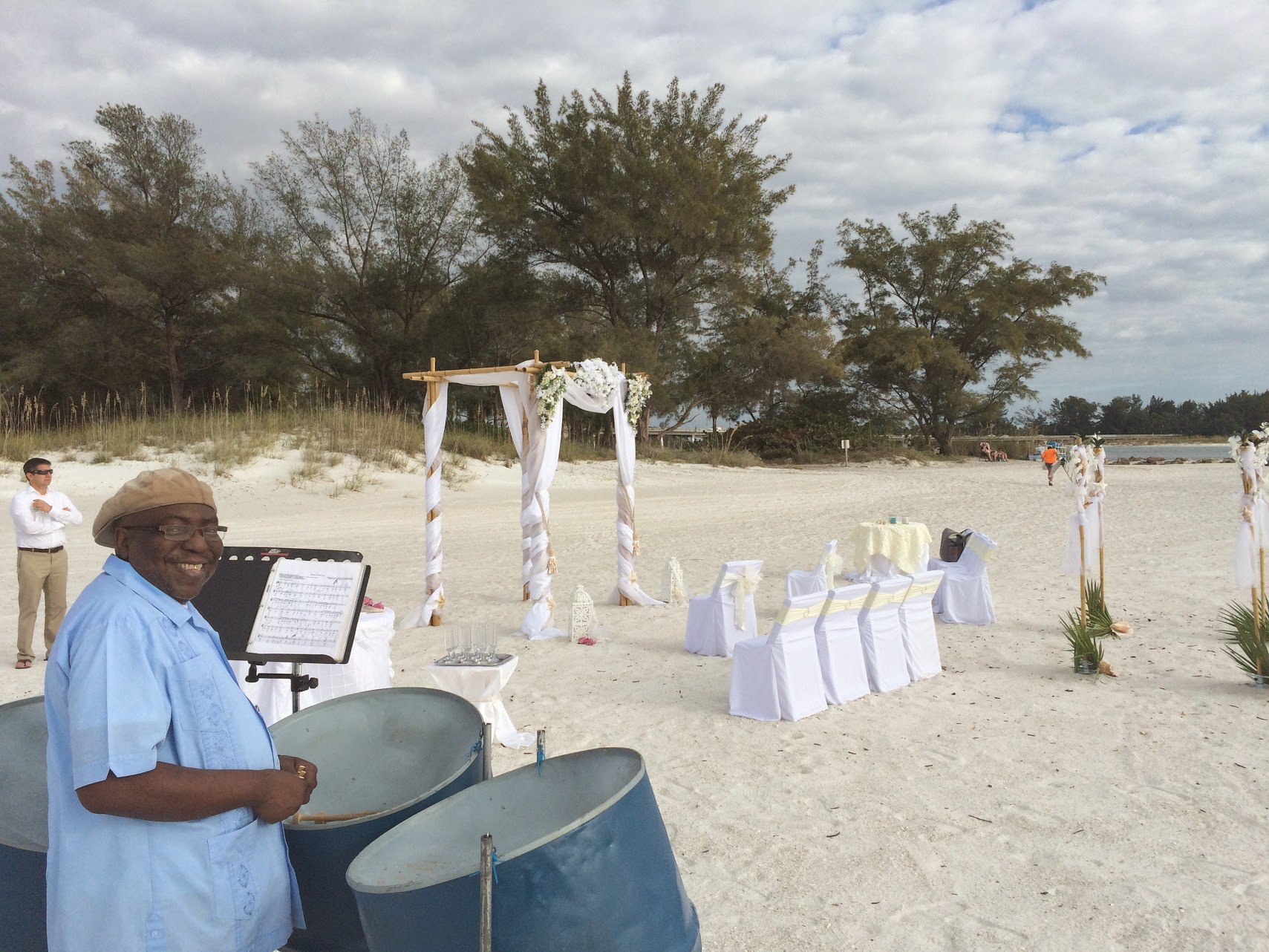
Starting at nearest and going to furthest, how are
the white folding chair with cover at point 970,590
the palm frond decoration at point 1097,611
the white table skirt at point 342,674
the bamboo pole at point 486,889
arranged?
the bamboo pole at point 486,889, the white table skirt at point 342,674, the palm frond decoration at point 1097,611, the white folding chair with cover at point 970,590

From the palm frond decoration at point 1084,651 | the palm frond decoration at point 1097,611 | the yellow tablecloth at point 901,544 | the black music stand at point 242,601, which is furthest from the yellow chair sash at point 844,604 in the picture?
the black music stand at point 242,601

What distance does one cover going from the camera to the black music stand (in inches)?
121

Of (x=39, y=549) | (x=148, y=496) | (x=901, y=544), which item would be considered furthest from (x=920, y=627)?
(x=39, y=549)

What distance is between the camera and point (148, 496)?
6.23 ft

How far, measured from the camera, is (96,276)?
75.8 feet

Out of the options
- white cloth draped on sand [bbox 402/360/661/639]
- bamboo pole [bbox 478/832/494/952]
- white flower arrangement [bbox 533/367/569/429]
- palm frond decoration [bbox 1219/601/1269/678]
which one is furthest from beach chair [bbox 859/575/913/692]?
bamboo pole [bbox 478/832/494/952]

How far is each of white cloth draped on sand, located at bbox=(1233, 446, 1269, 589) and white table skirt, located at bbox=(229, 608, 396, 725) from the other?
5.99m

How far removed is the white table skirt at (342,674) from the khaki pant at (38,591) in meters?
2.89

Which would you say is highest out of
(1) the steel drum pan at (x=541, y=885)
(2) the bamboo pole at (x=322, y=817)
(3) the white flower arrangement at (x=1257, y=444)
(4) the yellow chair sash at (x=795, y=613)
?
(3) the white flower arrangement at (x=1257, y=444)

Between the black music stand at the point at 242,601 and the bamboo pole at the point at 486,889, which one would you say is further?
the black music stand at the point at 242,601

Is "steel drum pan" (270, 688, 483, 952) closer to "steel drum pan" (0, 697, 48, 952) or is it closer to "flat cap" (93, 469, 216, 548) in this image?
"steel drum pan" (0, 697, 48, 952)

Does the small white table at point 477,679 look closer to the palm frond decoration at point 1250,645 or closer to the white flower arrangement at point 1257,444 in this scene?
the palm frond decoration at point 1250,645

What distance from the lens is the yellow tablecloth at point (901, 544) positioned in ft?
33.4

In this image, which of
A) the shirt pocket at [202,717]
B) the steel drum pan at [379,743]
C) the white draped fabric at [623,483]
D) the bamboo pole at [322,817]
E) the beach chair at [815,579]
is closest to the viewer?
the shirt pocket at [202,717]
